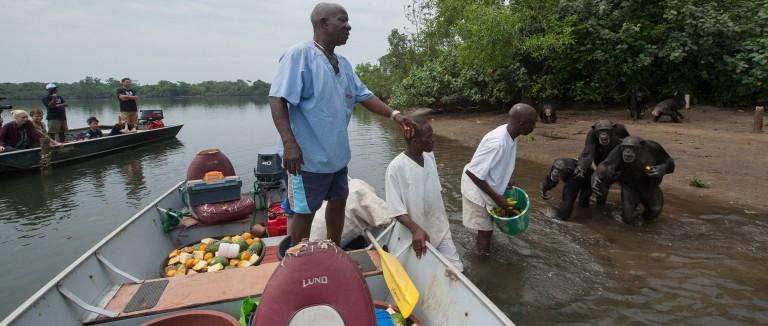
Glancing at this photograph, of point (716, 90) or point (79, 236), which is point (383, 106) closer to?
point (79, 236)

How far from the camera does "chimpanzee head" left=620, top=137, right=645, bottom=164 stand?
493cm

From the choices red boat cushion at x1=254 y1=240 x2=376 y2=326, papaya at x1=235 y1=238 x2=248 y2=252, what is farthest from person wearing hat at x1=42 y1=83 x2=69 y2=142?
red boat cushion at x1=254 y1=240 x2=376 y2=326

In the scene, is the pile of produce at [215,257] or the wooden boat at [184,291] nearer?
the wooden boat at [184,291]

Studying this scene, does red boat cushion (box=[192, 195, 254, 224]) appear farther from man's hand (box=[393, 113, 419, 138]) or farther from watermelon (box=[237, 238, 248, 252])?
man's hand (box=[393, 113, 419, 138])

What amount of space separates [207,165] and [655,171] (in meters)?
5.45

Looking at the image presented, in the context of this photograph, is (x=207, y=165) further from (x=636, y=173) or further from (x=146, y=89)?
(x=146, y=89)

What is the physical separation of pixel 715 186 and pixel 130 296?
8.37 m

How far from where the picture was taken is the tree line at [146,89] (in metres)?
53.5

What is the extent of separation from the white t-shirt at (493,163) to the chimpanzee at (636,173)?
1.91m

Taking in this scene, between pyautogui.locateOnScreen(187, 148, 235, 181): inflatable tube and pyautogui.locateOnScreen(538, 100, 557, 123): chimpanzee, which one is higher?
pyautogui.locateOnScreen(538, 100, 557, 123): chimpanzee

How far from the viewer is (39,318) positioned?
238cm

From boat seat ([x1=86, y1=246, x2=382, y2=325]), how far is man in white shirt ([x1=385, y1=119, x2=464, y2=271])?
44cm

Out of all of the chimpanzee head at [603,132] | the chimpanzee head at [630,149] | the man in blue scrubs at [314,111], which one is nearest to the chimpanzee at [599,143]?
the chimpanzee head at [603,132]

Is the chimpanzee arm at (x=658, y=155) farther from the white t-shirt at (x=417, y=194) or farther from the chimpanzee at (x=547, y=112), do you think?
the chimpanzee at (x=547, y=112)
